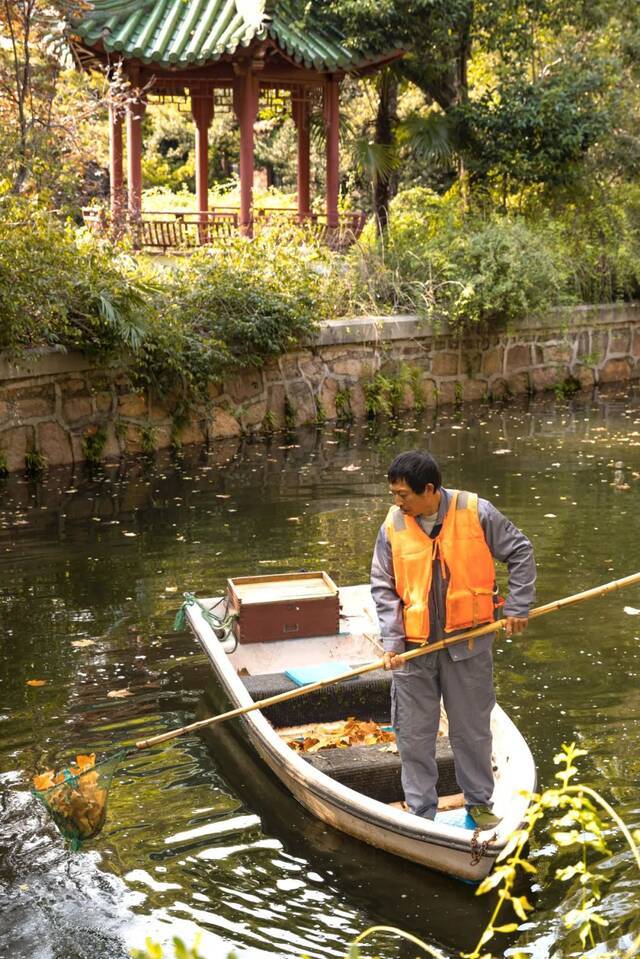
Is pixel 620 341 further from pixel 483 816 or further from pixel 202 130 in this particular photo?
pixel 483 816

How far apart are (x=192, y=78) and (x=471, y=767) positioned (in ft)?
49.9

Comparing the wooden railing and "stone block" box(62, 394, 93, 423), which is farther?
the wooden railing

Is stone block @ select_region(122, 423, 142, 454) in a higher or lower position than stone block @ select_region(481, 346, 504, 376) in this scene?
lower

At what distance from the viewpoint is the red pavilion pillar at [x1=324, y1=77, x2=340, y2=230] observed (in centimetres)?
1898

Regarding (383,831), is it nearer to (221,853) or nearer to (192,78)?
(221,853)

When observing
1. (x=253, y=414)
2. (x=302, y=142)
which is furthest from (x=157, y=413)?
(x=302, y=142)

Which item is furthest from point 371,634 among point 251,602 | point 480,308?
point 480,308

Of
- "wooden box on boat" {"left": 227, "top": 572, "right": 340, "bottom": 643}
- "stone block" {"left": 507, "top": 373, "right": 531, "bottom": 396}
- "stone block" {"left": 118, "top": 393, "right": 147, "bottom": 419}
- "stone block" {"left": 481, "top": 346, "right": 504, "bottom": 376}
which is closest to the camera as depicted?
"wooden box on boat" {"left": 227, "top": 572, "right": 340, "bottom": 643}

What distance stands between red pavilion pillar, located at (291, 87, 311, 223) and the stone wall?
414 cm

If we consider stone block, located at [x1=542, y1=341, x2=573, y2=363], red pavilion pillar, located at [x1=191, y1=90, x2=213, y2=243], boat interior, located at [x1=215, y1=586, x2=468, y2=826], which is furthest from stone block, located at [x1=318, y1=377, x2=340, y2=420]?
boat interior, located at [x1=215, y1=586, x2=468, y2=826]

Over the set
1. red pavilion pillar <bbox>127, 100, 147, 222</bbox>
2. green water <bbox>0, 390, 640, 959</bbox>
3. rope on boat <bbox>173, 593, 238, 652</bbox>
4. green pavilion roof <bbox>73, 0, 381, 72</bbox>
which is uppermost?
green pavilion roof <bbox>73, 0, 381, 72</bbox>

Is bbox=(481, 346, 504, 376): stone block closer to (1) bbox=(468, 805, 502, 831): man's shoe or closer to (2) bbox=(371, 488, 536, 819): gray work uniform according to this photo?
(2) bbox=(371, 488, 536, 819): gray work uniform

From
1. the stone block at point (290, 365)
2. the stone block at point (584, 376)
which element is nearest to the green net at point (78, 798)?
the stone block at point (290, 365)

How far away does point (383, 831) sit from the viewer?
5102 millimetres
